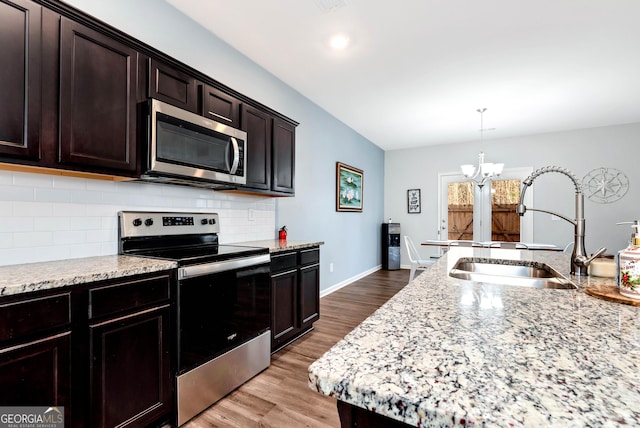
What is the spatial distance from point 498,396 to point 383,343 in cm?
22

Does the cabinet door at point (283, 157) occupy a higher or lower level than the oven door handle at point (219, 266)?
higher

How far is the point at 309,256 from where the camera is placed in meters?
2.97

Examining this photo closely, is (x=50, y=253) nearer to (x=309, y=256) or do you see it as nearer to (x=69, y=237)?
(x=69, y=237)

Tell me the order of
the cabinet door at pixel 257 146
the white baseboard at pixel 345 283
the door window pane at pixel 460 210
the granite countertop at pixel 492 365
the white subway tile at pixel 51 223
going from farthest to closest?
the door window pane at pixel 460 210, the white baseboard at pixel 345 283, the cabinet door at pixel 257 146, the white subway tile at pixel 51 223, the granite countertop at pixel 492 365

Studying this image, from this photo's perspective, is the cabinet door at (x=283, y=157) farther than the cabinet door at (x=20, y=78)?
Yes

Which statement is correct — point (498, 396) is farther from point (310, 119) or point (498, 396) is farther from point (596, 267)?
point (310, 119)

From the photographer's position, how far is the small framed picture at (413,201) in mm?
6680

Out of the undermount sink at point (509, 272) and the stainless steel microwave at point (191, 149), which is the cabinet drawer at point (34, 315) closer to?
the stainless steel microwave at point (191, 149)

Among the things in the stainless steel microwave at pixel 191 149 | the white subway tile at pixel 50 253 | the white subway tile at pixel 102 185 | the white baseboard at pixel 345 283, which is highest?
the stainless steel microwave at pixel 191 149

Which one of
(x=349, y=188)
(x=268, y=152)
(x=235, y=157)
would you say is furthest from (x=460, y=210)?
(x=235, y=157)

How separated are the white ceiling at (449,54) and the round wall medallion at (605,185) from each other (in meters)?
0.91

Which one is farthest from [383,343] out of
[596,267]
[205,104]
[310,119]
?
[310,119]

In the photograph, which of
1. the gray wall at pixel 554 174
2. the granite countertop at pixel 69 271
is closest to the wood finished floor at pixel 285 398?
the granite countertop at pixel 69 271

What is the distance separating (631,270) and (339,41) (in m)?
2.61
